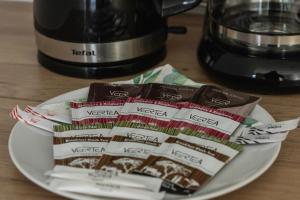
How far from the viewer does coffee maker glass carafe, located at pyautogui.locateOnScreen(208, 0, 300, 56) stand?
0.82 meters

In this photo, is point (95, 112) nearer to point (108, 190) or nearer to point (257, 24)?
point (108, 190)

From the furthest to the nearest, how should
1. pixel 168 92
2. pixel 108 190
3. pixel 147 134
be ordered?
1. pixel 168 92
2. pixel 147 134
3. pixel 108 190

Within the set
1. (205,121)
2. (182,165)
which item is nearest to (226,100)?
(205,121)

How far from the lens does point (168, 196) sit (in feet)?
1.91

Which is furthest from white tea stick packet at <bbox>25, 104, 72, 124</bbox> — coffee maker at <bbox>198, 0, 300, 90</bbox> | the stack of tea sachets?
coffee maker at <bbox>198, 0, 300, 90</bbox>

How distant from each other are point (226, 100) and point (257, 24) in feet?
0.62

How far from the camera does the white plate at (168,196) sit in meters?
0.59

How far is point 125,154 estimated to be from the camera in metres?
0.64

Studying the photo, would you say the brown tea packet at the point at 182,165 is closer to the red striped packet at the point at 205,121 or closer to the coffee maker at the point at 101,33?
the red striped packet at the point at 205,121

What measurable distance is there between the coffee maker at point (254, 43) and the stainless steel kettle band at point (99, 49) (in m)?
0.08

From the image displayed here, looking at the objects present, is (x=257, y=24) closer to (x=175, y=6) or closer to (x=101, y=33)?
(x=175, y=6)

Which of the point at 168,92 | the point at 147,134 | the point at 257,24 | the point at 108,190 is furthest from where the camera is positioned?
the point at 257,24

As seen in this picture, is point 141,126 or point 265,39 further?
point 265,39

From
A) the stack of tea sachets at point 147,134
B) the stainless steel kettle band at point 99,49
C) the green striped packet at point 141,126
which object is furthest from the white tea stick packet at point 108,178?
the stainless steel kettle band at point 99,49
